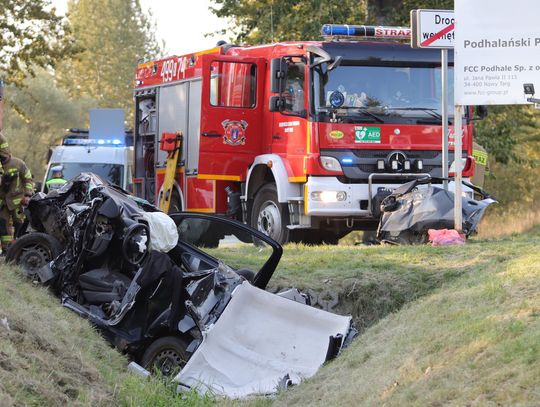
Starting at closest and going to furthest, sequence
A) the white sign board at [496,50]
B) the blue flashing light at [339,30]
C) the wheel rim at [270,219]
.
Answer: the white sign board at [496,50], the blue flashing light at [339,30], the wheel rim at [270,219]

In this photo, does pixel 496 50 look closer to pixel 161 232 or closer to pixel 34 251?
pixel 161 232

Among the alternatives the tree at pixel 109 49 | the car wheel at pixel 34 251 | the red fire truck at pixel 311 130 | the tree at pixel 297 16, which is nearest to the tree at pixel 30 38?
the tree at pixel 297 16

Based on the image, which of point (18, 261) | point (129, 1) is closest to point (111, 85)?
point (129, 1)

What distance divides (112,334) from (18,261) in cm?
172

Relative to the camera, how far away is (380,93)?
623 inches

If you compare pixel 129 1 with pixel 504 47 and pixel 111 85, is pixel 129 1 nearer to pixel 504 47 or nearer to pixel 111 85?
pixel 111 85

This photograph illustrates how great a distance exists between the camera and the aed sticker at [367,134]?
15.8 metres

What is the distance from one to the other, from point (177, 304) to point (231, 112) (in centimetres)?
676

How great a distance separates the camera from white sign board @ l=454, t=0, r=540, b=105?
45.1 feet

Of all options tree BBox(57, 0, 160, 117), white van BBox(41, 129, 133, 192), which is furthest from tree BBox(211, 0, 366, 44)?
tree BBox(57, 0, 160, 117)

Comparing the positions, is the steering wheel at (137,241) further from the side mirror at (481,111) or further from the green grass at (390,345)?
the side mirror at (481,111)

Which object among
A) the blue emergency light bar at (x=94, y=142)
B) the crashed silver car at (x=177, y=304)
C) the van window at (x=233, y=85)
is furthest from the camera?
the blue emergency light bar at (x=94, y=142)

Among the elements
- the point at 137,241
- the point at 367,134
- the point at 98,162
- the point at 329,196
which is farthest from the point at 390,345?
the point at 98,162

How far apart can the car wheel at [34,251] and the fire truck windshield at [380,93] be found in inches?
209
